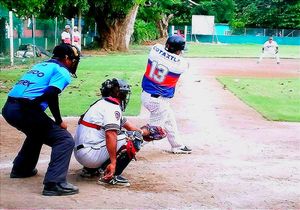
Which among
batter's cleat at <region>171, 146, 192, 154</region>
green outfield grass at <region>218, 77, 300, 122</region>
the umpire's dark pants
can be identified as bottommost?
green outfield grass at <region>218, 77, 300, 122</region>

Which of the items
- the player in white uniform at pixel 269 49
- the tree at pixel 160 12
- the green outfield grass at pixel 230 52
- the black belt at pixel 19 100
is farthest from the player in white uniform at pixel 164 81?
the tree at pixel 160 12

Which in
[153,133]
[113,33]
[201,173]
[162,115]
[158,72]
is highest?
[158,72]

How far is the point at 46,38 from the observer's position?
3838 cm

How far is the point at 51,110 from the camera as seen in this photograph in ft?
20.2

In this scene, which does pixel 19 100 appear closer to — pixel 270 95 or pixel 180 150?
pixel 180 150

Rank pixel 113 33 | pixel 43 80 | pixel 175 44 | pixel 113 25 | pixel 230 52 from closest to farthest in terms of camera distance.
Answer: pixel 43 80 < pixel 175 44 < pixel 113 25 < pixel 113 33 < pixel 230 52

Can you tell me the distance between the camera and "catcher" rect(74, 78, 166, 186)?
6465 mm

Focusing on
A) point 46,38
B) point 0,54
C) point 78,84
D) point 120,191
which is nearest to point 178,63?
point 120,191

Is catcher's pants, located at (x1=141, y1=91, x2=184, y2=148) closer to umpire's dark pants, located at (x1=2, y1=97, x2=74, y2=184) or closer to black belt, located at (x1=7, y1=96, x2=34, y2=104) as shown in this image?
umpire's dark pants, located at (x1=2, y1=97, x2=74, y2=184)

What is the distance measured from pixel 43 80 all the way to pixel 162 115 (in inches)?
114

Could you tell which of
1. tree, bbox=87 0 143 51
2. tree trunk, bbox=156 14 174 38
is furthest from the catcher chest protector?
tree trunk, bbox=156 14 174 38

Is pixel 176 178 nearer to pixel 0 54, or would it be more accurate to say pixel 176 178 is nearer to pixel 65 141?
pixel 65 141

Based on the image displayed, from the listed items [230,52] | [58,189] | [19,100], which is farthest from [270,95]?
[230,52]

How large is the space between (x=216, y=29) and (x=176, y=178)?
2786 inches
